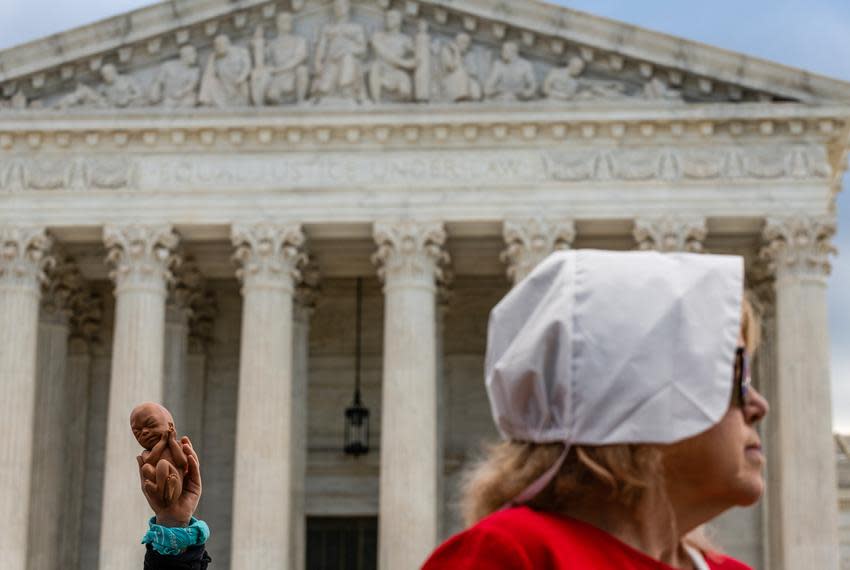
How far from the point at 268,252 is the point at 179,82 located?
13.9ft

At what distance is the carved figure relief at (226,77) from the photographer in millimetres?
33125

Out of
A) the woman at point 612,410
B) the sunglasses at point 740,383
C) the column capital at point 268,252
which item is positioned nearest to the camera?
the woman at point 612,410

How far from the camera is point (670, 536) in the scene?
162 inches

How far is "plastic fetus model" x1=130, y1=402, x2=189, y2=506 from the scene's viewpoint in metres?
5.28

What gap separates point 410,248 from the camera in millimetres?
32125

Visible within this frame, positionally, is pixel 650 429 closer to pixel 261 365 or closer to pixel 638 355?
pixel 638 355

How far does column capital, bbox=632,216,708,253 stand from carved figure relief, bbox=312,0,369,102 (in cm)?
643

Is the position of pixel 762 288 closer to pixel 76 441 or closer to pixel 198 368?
pixel 198 368

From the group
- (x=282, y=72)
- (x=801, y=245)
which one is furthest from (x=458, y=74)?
(x=801, y=245)

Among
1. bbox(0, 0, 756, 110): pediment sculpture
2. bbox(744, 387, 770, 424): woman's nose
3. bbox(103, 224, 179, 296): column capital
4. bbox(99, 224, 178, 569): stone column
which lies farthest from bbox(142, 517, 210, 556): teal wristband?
bbox(0, 0, 756, 110): pediment sculpture

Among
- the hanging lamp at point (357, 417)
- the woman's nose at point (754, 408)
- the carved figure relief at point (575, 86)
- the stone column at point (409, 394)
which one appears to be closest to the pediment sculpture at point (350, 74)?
the carved figure relief at point (575, 86)

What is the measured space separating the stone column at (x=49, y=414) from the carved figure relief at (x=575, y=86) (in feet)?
37.4

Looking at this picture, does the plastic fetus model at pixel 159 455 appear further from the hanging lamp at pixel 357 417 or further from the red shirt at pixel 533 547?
the hanging lamp at pixel 357 417

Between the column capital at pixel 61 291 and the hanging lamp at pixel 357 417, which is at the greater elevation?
the column capital at pixel 61 291
